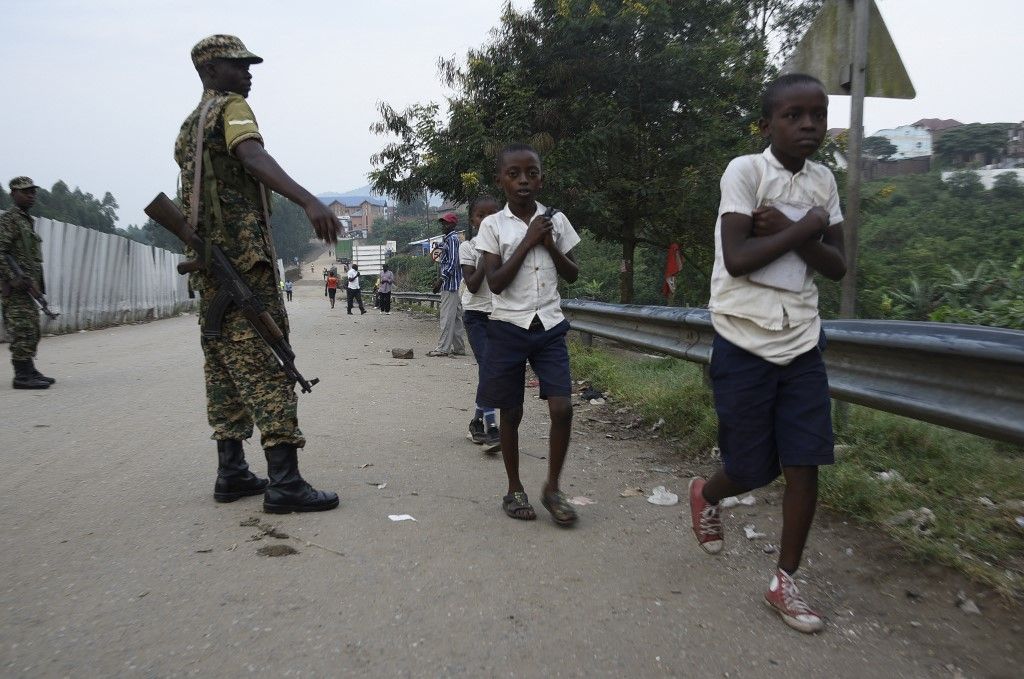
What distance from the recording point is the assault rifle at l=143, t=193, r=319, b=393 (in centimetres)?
368

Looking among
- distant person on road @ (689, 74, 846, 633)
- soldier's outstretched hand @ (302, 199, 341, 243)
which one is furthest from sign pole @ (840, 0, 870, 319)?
soldier's outstretched hand @ (302, 199, 341, 243)

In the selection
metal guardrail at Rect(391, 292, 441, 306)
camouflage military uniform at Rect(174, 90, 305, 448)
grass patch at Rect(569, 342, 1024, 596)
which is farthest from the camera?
metal guardrail at Rect(391, 292, 441, 306)

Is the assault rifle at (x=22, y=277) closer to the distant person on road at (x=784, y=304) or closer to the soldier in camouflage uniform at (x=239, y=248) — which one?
the soldier in camouflage uniform at (x=239, y=248)

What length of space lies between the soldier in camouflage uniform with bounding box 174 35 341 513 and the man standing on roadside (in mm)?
4714

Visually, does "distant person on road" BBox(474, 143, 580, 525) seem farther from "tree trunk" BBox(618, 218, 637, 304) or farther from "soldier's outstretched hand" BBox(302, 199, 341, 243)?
"tree trunk" BBox(618, 218, 637, 304)

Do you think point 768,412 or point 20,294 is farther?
point 20,294

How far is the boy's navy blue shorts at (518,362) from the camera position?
12.4ft

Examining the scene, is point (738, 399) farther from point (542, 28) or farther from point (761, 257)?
point (542, 28)

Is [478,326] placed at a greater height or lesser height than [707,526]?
greater

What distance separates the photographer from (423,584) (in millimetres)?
2979

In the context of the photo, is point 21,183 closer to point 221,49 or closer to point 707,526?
point 221,49

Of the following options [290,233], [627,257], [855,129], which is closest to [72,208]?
[290,233]

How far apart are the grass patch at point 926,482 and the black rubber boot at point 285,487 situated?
7.93ft

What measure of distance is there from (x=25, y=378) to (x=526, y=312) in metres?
6.47
